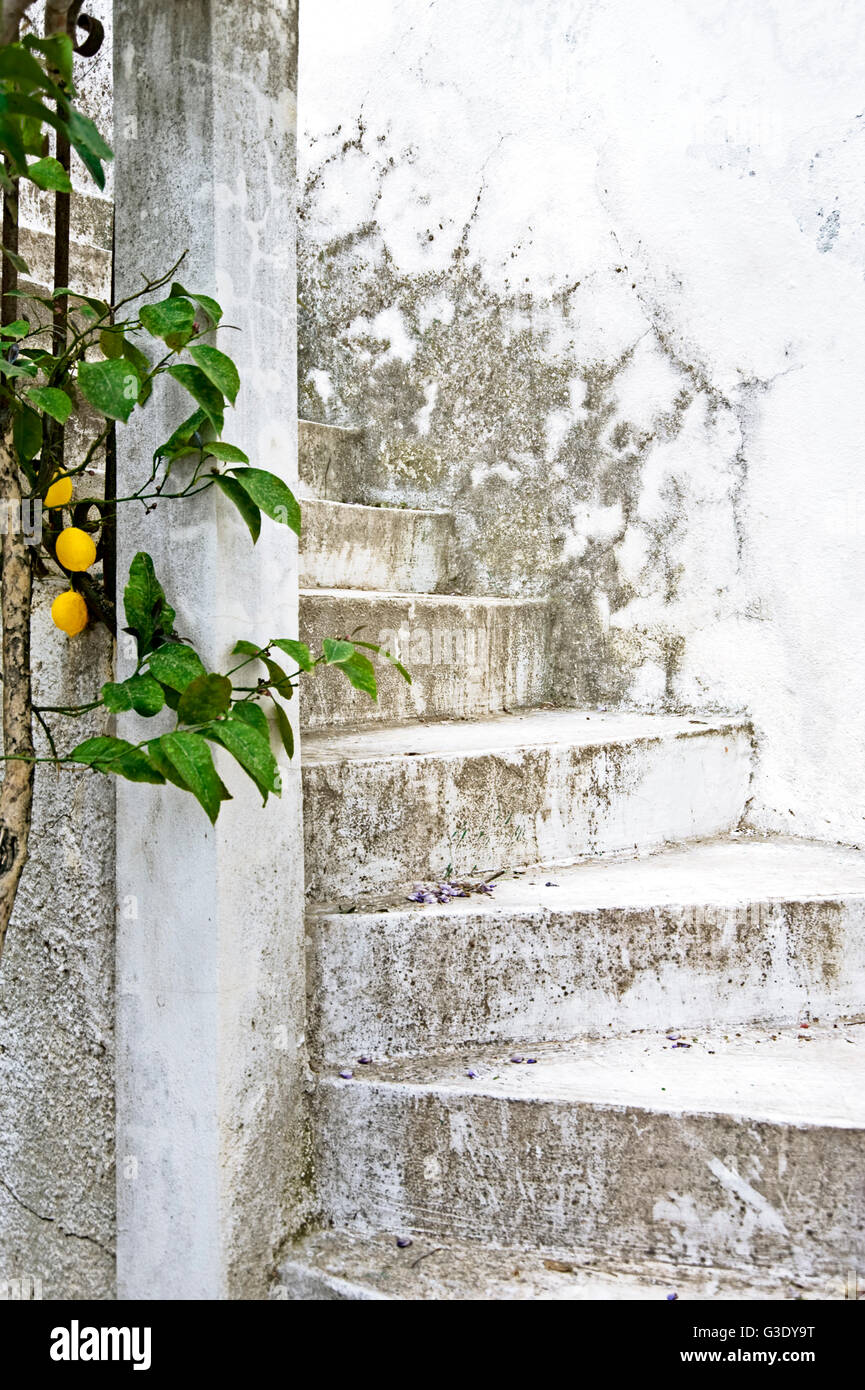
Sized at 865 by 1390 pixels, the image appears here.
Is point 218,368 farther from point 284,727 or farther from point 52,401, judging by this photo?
point 284,727

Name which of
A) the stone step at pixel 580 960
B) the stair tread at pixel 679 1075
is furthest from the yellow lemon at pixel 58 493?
the stair tread at pixel 679 1075

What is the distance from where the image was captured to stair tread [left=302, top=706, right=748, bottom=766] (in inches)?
70.6

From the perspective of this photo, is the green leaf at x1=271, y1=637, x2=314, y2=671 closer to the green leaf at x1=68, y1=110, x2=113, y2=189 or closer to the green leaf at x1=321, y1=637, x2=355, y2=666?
the green leaf at x1=321, y1=637, x2=355, y2=666

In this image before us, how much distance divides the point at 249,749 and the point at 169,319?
488mm

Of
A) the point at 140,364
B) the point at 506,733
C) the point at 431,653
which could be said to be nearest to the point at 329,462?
the point at 431,653

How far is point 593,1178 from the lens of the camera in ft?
4.47

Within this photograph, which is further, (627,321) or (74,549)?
(627,321)

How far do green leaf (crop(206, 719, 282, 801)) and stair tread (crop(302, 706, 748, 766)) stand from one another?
41 centimetres

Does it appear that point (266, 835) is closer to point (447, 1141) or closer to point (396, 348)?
point (447, 1141)

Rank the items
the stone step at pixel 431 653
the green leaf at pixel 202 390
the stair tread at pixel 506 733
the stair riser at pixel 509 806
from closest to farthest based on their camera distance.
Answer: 1. the green leaf at pixel 202 390
2. the stair riser at pixel 509 806
3. the stair tread at pixel 506 733
4. the stone step at pixel 431 653

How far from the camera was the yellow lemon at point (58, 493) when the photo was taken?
1.36 m

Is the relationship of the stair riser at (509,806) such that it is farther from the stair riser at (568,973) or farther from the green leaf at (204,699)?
the green leaf at (204,699)

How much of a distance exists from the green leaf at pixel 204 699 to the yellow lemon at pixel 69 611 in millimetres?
273

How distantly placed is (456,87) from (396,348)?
0.67 meters
